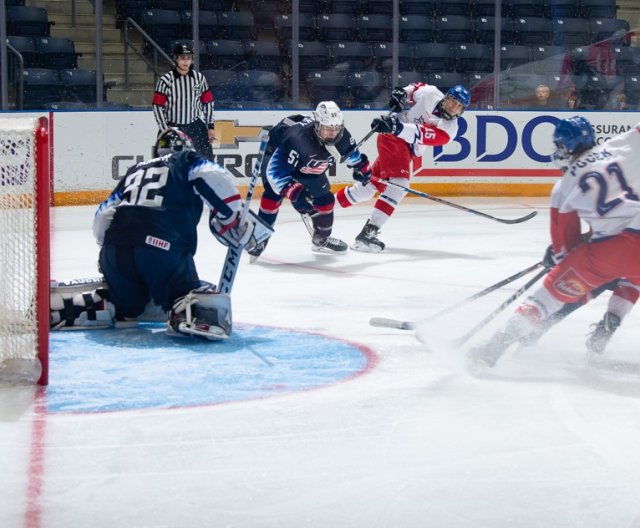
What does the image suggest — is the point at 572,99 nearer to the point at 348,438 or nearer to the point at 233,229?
the point at 233,229

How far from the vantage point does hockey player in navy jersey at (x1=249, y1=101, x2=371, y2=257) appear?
19.7 feet

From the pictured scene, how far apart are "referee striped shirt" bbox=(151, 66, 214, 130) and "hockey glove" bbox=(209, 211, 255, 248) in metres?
4.03

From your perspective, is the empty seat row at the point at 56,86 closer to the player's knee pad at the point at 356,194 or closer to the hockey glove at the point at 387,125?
the player's knee pad at the point at 356,194

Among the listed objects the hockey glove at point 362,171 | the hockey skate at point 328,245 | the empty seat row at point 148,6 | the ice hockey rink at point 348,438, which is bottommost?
the ice hockey rink at point 348,438

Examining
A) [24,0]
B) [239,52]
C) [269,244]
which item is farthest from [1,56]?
[269,244]

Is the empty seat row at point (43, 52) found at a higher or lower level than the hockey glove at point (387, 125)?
A: higher

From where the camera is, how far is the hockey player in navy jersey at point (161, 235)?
155 inches

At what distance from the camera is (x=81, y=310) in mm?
4074

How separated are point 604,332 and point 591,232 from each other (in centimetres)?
35

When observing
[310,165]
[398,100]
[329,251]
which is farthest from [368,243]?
[398,100]

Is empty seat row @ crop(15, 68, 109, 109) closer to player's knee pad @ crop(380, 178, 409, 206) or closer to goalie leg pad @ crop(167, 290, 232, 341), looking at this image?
player's knee pad @ crop(380, 178, 409, 206)

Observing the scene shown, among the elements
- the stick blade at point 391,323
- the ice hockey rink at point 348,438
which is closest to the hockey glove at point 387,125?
the ice hockey rink at point 348,438

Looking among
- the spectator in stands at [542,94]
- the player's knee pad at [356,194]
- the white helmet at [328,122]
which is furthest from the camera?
the spectator in stands at [542,94]

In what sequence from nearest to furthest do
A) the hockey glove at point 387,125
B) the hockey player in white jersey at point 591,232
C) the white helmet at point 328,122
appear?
the hockey player in white jersey at point 591,232
the white helmet at point 328,122
the hockey glove at point 387,125
